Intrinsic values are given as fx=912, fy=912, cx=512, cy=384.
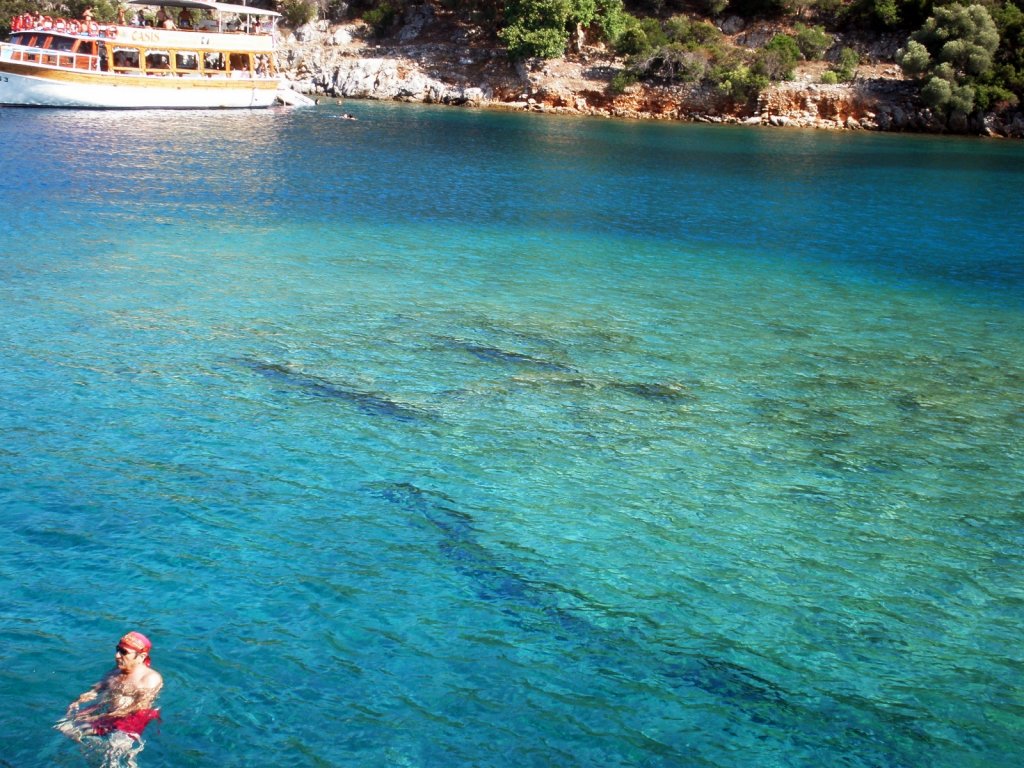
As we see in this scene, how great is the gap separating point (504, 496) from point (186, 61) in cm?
5069

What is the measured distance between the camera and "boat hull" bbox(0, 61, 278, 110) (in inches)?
1845

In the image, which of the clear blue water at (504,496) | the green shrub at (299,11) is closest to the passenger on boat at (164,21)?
the green shrub at (299,11)

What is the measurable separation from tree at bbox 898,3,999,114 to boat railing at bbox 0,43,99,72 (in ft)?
160

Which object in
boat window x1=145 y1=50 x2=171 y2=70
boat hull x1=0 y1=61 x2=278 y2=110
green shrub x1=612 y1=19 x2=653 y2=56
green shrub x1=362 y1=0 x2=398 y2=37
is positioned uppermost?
green shrub x1=362 y1=0 x2=398 y2=37

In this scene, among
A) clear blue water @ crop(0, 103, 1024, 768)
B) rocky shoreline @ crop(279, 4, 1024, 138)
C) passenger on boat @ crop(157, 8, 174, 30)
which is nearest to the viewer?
clear blue water @ crop(0, 103, 1024, 768)

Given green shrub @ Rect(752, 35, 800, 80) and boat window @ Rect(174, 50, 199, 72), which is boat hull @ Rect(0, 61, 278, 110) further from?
green shrub @ Rect(752, 35, 800, 80)

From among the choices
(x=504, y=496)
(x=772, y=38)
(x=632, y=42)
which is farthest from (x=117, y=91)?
(x=504, y=496)

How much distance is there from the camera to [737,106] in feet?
204

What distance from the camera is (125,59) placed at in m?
50.2

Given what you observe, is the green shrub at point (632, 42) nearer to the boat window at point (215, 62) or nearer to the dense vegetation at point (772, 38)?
the dense vegetation at point (772, 38)

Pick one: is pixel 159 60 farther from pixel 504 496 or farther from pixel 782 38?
pixel 504 496

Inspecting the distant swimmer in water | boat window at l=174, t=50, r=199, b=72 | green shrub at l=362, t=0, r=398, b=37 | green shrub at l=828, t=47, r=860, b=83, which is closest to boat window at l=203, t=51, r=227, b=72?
boat window at l=174, t=50, r=199, b=72

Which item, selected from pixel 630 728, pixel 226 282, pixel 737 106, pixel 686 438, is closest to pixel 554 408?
pixel 686 438

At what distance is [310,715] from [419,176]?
2956cm
